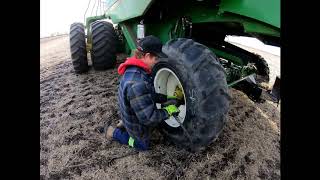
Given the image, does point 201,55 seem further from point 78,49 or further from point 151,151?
point 78,49

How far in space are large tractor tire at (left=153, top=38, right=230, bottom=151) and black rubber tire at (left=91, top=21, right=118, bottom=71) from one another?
3.33 meters

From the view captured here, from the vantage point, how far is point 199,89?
3.05 meters

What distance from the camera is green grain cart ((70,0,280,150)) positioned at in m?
2.88

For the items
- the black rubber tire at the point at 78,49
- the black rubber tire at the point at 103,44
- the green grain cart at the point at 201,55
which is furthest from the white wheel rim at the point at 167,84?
the black rubber tire at the point at 78,49

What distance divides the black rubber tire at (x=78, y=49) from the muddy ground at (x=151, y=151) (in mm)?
1883

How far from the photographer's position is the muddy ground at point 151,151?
3229 millimetres

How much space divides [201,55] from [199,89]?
35cm

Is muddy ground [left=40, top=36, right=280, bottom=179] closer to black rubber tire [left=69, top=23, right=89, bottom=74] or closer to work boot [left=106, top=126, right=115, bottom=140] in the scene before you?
work boot [left=106, top=126, right=115, bottom=140]

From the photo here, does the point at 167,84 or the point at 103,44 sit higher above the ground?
the point at 167,84

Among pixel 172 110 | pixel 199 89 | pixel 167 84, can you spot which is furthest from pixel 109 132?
pixel 199 89

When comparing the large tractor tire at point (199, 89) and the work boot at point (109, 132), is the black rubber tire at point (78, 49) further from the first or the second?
the large tractor tire at point (199, 89)

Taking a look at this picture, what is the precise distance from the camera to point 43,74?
8.12 meters
